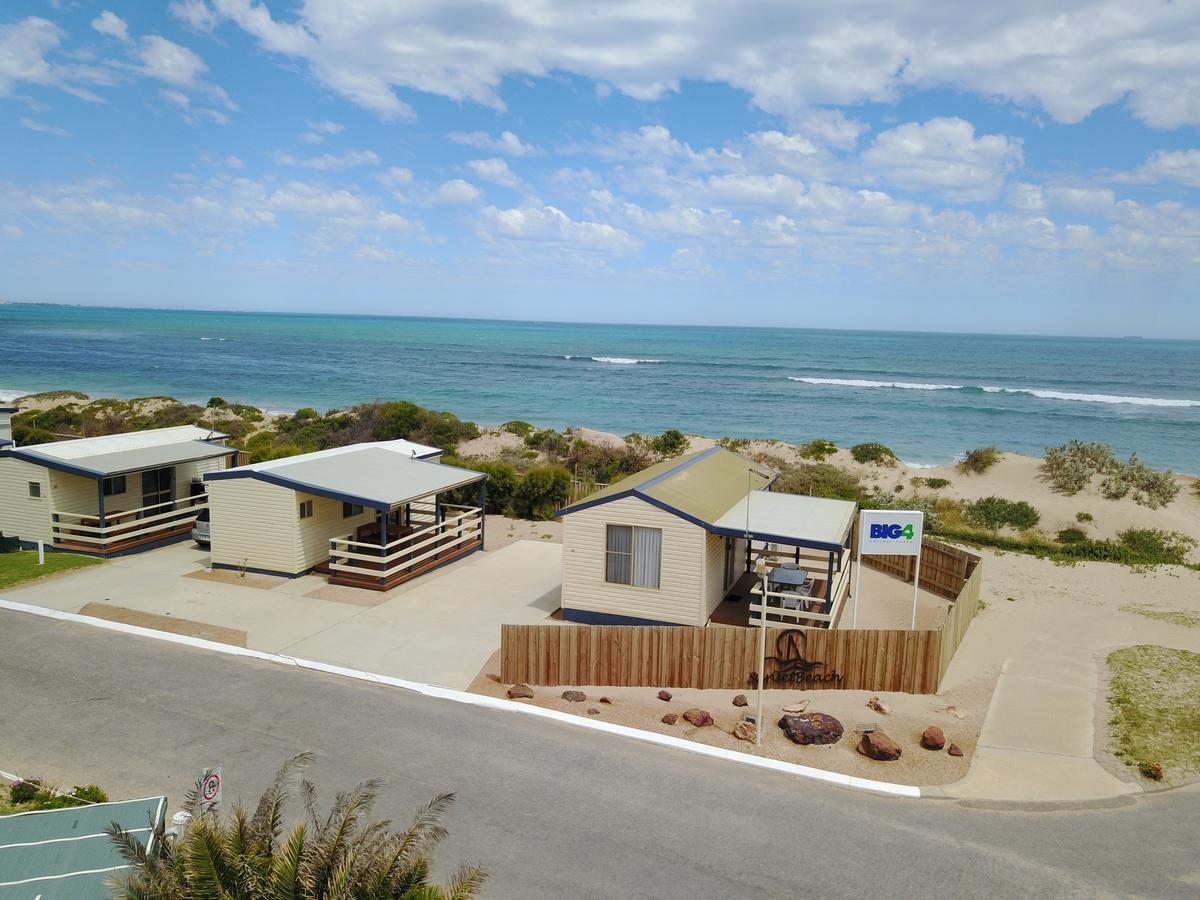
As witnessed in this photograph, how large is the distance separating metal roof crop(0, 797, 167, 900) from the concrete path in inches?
376

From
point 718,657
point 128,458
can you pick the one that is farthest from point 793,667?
point 128,458

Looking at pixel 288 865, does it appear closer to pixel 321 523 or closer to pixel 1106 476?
pixel 321 523

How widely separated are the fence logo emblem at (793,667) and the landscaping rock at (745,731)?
1795 millimetres

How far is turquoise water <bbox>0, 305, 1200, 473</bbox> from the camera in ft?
214

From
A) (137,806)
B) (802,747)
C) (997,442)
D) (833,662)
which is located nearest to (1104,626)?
(833,662)

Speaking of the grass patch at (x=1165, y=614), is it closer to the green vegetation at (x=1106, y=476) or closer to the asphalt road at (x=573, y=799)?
the asphalt road at (x=573, y=799)

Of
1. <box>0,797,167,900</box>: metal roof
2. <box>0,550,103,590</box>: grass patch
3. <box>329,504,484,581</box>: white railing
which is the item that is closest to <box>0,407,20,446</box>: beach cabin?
<box>0,550,103,590</box>: grass patch

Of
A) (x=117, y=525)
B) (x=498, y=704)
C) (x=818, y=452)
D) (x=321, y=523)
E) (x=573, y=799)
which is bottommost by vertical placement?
(x=498, y=704)

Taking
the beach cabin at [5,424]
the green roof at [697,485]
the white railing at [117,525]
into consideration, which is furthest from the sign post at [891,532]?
the beach cabin at [5,424]

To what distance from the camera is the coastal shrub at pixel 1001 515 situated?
3094 centimetres

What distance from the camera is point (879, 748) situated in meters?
12.2

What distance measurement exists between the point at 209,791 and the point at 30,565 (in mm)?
17380

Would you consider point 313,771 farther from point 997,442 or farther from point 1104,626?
point 997,442

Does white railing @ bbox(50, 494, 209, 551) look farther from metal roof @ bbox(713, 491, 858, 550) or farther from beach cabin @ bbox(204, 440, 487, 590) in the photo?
metal roof @ bbox(713, 491, 858, 550)
